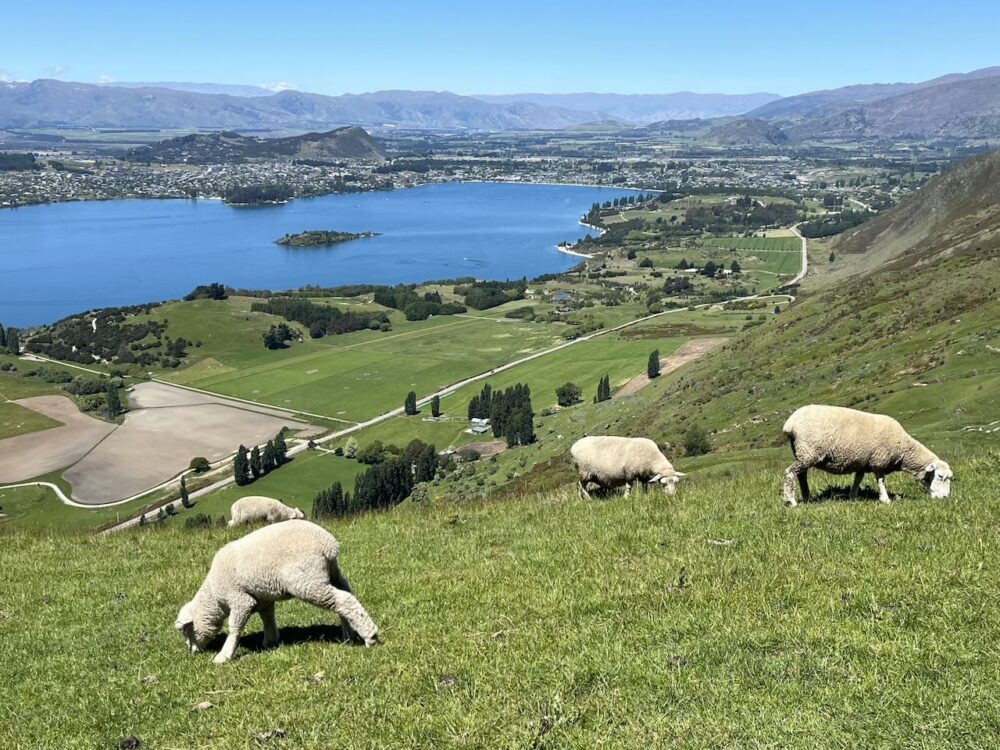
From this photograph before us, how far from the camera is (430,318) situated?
19100cm

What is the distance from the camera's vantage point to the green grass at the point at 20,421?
118 metres

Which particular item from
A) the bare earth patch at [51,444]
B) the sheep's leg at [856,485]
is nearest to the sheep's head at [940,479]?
the sheep's leg at [856,485]

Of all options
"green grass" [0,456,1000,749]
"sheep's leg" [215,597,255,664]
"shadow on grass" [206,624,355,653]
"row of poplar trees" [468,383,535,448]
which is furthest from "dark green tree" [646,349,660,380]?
"sheep's leg" [215,597,255,664]

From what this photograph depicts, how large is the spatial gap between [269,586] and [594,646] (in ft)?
14.0

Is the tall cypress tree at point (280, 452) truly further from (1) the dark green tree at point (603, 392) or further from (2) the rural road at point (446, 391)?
(1) the dark green tree at point (603, 392)

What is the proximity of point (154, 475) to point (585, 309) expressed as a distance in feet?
360

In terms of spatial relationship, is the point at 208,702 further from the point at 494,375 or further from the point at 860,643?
the point at 494,375

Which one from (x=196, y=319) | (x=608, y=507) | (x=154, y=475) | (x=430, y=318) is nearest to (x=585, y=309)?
(x=430, y=318)

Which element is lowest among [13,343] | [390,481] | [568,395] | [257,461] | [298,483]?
[298,483]

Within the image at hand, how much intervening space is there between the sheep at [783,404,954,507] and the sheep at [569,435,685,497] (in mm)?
3881

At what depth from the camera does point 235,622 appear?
10.3 meters

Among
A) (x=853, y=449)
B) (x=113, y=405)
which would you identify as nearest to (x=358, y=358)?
(x=113, y=405)

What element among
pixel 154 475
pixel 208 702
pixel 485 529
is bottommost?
pixel 154 475

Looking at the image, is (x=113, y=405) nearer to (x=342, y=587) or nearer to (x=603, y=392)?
(x=603, y=392)
